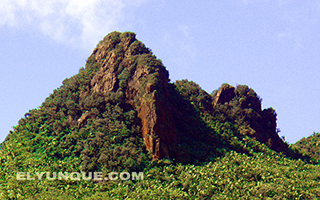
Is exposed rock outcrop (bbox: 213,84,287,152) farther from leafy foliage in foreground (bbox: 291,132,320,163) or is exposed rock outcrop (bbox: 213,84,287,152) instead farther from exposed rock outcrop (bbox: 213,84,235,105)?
leafy foliage in foreground (bbox: 291,132,320,163)

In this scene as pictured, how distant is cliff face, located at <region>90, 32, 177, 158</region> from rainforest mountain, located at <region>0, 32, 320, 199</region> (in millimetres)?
154

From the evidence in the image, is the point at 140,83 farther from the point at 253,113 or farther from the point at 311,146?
the point at 311,146

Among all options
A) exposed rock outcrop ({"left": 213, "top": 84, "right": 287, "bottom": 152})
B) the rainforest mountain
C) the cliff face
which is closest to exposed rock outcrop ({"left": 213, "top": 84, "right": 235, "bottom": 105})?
exposed rock outcrop ({"left": 213, "top": 84, "right": 287, "bottom": 152})

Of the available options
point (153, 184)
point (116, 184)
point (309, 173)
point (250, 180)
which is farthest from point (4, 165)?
point (309, 173)

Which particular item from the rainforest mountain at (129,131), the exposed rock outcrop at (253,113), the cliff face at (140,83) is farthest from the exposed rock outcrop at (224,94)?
the cliff face at (140,83)

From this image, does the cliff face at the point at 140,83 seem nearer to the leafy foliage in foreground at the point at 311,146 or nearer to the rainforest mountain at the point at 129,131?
the rainforest mountain at the point at 129,131

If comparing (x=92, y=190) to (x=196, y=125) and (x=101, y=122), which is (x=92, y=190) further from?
(x=196, y=125)

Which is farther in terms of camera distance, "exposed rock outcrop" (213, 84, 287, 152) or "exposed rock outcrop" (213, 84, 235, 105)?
"exposed rock outcrop" (213, 84, 235, 105)

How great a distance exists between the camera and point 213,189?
48.7 m

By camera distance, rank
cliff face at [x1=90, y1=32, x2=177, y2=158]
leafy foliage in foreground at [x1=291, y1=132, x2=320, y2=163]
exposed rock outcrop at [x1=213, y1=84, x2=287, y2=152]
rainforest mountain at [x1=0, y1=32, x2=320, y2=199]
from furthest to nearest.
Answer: leafy foliage in foreground at [x1=291, y1=132, x2=320, y2=163] < exposed rock outcrop at [x1=213, y1=84, x2=287, y2=152] < cliff face at [x1=90, y1=32, x2=177, y2=158] < rainforest mountain at [x1=0, y1=32, x2=320, y2=199]

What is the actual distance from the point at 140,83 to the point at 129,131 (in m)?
8.82

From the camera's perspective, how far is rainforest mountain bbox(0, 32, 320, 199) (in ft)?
168

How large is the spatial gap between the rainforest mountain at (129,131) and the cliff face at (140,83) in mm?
154

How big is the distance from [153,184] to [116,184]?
486 centimetres
